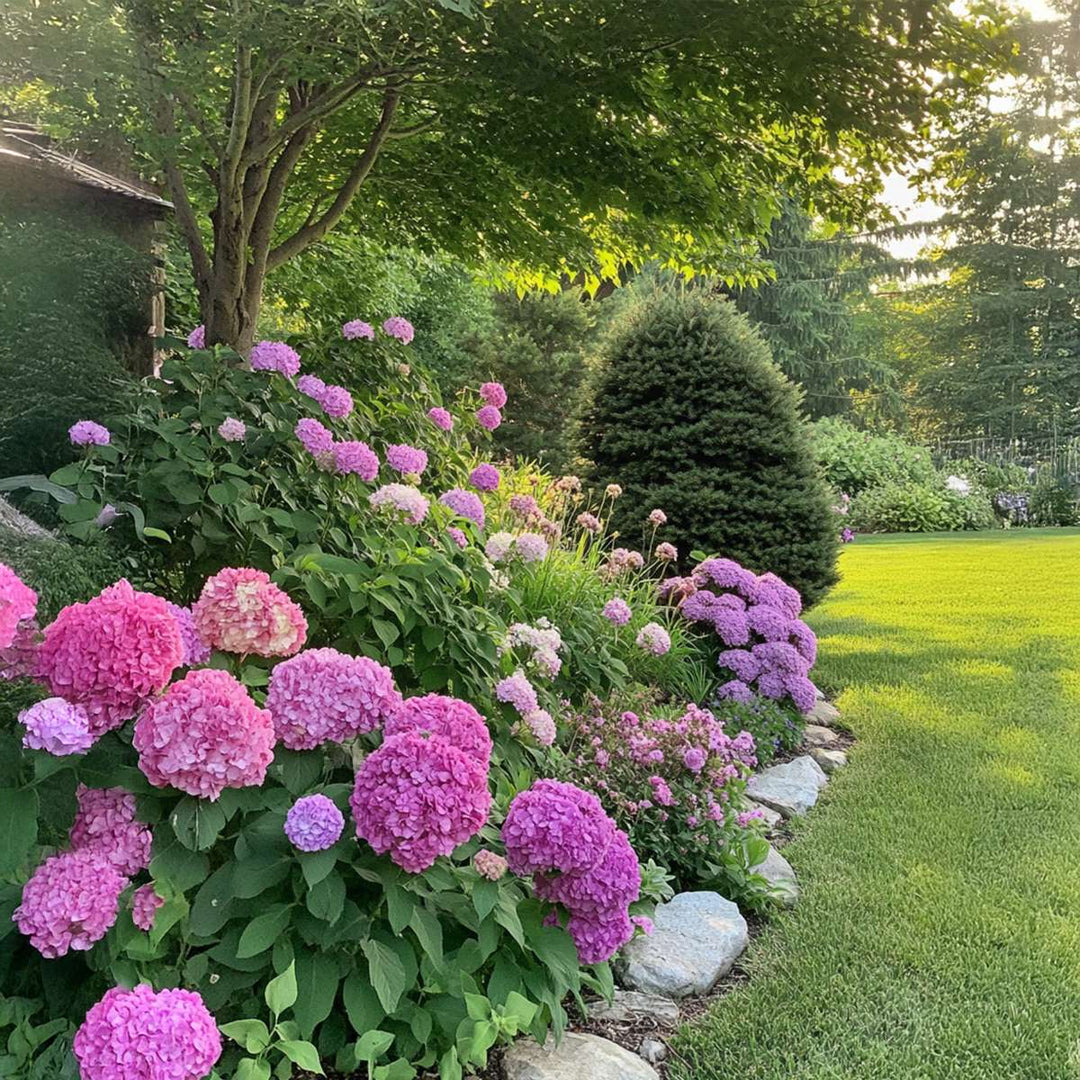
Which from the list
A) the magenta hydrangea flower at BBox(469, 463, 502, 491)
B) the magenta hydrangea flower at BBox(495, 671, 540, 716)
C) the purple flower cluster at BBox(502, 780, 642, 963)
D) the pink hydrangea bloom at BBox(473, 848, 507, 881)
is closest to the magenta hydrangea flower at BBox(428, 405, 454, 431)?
the magenta hydrangea flower at BBox(469, 463, 502, 491)

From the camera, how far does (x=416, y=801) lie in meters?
1.49

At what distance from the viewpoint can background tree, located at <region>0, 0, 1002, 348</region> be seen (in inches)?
118

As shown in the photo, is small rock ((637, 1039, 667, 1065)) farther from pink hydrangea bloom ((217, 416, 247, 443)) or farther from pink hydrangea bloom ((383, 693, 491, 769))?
pink hydrangea bloom ((217, 416, 247, 443))

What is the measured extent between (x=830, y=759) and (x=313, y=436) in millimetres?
2550

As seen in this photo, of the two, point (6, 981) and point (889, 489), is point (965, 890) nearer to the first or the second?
point (6, 981)

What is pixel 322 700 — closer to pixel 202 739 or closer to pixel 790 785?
pixel 202 739

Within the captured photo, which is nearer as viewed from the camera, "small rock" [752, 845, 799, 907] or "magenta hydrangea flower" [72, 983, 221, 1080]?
"magenta hydrangea flower" [72, 983, 221, 1080]

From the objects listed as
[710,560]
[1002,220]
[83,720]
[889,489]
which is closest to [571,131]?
[710,560]

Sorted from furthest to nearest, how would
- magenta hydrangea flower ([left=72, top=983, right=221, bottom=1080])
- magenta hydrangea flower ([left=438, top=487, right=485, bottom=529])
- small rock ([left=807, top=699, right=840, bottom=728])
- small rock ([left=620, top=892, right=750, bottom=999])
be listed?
1. small rock ([left=807, top=699, right=840, bottom=728])
2. magenta hydrangea flower ([left=438, top=487, right=485, bottom=529])
3. small rock ([left=620, top=892, right=750, bottom=999])
4. magenta hydrangea flower ([left=72, top=983, right=221, bottom=1080])

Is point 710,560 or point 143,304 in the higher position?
point 143,304

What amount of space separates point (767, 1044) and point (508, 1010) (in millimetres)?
645

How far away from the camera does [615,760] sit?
2.80 meters

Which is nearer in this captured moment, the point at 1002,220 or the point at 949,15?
the point at 949,15

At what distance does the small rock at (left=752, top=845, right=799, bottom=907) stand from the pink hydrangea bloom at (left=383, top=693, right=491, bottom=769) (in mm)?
1313
